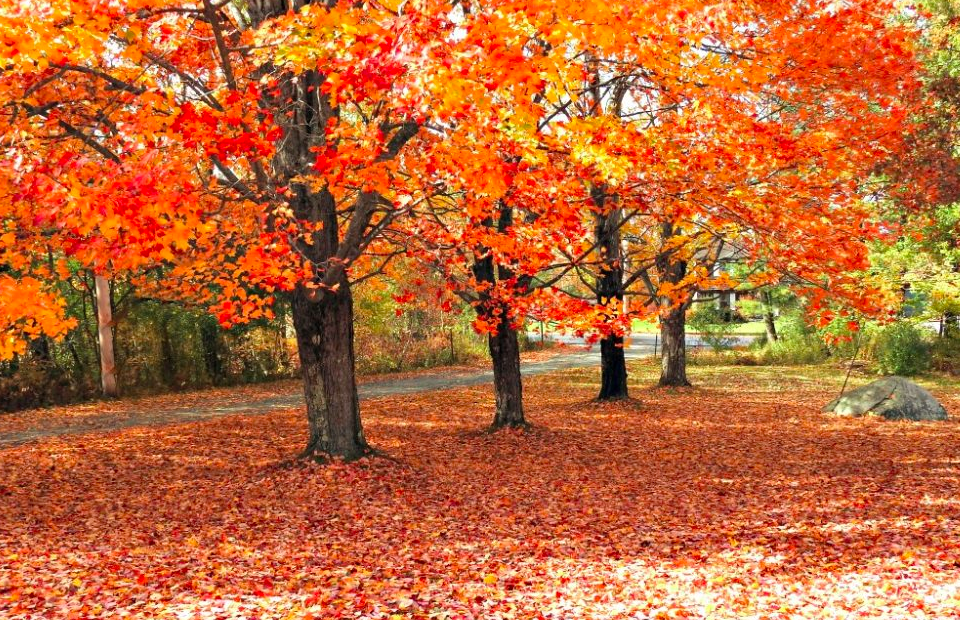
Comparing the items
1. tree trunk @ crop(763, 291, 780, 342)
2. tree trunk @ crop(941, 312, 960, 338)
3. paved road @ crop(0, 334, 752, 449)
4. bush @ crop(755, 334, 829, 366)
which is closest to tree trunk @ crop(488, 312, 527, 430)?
paved road @ crop(0, 334, 752, 449)

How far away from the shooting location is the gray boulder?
48.1 feet

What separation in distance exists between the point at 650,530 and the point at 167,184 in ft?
17.7

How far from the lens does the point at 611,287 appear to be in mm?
16016

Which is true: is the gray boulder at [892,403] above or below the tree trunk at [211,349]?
below

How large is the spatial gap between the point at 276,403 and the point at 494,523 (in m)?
10.5

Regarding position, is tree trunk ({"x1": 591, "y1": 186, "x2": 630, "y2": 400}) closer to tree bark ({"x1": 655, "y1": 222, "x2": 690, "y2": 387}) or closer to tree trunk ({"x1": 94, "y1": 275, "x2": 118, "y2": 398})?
tree bark ({"x1": 655, "y1": 222, "x2": 690, "y2": 387})

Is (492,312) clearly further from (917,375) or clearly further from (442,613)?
(917,375)

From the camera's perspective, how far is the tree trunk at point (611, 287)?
15325mm

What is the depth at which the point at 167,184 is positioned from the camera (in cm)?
630

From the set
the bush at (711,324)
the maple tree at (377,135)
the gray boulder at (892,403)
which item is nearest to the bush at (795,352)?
the bush at (711,324)

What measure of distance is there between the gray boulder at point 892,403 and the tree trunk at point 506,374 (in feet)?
22.2

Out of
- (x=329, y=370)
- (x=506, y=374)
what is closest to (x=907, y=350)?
(x=506, y=374)

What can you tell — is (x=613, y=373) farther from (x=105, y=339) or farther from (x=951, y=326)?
(x=951, y=326)

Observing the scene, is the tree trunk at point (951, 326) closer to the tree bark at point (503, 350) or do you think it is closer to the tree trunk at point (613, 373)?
the tree trunk at point (613, 373)
